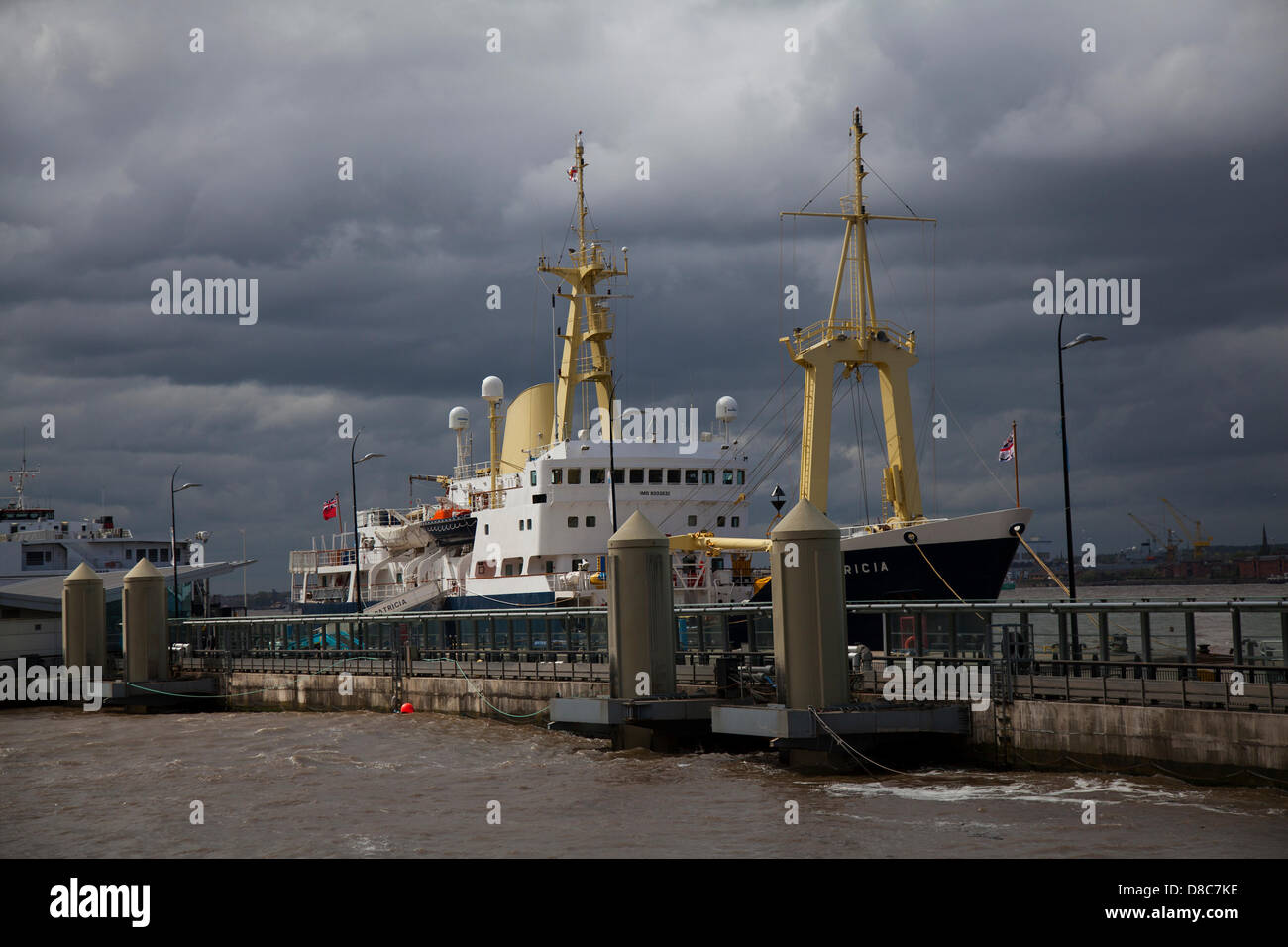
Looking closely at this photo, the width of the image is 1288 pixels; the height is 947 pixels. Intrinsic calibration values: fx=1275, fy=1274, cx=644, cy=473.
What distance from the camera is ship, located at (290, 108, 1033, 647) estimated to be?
39.8m

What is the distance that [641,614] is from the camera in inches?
959

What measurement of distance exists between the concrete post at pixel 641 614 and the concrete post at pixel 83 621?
25.6 metres

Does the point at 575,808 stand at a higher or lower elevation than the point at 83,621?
lower

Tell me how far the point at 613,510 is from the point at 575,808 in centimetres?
1993

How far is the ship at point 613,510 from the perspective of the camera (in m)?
39.8

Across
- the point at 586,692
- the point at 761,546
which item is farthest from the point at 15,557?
the point at 586,692

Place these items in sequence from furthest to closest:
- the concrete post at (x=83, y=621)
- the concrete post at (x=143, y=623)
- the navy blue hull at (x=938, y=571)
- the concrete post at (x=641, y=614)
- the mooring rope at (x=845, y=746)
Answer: the concrete post at (x=83, y=621) < the concrete post at (x=143, y=623) < the navy blue hull at (x=938, y=571) < the concrete post at (x=641, y=614) < the mooring rope at (x=845, y=746)

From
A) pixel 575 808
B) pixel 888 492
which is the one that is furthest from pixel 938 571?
pixel 575 808

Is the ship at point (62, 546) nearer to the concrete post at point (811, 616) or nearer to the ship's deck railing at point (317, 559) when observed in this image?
the ship's deck railing at point (317, 559)

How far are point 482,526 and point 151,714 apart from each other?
1751 centimetres

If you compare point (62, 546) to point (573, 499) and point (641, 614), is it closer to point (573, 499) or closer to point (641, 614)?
point (573, 499)

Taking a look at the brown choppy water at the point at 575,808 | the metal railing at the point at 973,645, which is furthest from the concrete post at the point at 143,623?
the brown choppy water at the point at 575,808

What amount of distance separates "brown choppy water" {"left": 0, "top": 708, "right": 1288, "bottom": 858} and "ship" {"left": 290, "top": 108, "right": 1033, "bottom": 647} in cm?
810

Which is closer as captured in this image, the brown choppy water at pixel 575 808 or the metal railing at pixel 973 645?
the brown choppy water at pixel 575 808
